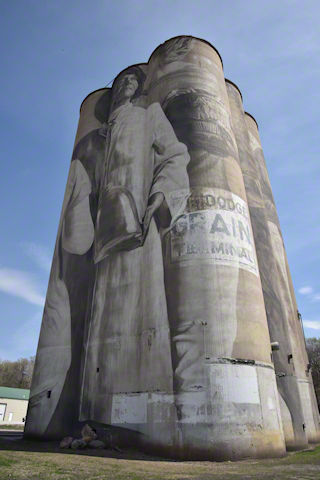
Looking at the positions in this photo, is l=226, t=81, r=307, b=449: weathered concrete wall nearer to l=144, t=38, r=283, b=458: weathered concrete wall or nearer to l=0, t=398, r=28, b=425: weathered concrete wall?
l=144, t=38, r=283, b=458: weathered concrete wall

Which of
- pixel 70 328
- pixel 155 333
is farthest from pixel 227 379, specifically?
pixel 70 328

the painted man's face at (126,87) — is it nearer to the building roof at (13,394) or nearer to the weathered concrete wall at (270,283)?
the weathered concrete wall at (270,283)

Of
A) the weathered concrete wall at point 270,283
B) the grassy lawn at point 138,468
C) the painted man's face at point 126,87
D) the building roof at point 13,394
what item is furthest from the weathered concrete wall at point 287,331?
the building roof at point 13,394

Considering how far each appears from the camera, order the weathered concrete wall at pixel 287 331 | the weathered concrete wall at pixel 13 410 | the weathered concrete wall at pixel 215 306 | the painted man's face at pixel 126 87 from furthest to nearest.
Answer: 1. the weathered concrete wall at pixel 13 410
2. the painted man's face at pixel 126 87
3. the weathered concrete wall at pixel 287 331
4. the weathered concrete wall at pixel 215 306

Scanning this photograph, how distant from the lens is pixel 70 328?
2150 cm

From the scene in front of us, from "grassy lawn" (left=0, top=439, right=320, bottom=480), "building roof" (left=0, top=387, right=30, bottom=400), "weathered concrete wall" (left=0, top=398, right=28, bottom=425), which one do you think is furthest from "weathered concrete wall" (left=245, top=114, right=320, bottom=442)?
"building roof" (left=0, top=387, right=30, bottom=400)

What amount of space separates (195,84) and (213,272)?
1267 centimetres

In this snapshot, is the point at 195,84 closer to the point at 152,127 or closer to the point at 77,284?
the point at 152,127

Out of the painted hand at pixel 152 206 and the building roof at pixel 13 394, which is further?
the building roof at pixel 13 394

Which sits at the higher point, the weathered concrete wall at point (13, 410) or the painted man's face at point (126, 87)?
the painted man's face at point (126, 87)

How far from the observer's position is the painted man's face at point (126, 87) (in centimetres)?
2694

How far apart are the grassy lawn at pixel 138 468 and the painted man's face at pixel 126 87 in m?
23.2

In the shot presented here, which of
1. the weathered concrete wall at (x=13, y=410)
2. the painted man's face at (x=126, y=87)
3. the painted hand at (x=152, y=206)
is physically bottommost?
the weathered concrete wall at (x=13, y=410)

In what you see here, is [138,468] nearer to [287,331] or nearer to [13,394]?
[287,331]
